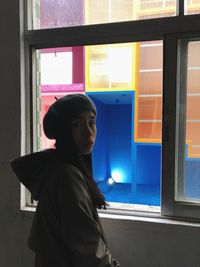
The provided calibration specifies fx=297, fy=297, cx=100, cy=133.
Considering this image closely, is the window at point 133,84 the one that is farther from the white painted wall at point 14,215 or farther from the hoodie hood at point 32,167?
the hoodie hood at point 32,167

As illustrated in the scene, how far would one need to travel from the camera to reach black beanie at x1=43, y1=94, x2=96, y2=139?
1.10 metres

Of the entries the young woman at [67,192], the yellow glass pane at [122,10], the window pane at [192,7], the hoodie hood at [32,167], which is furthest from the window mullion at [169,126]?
the hoodie hood at [32,167]

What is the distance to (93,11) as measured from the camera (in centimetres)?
162

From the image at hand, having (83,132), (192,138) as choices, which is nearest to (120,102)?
(192,138)

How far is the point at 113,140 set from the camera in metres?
1.67

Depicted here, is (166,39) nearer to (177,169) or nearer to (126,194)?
(177,169)

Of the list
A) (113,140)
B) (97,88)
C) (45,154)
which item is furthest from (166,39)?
(45,154)

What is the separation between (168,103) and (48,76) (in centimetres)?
74

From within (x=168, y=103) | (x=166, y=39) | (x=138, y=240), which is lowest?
(x=138, y=240)

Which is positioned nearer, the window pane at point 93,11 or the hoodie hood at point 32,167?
the hoodie hood at point 32,167

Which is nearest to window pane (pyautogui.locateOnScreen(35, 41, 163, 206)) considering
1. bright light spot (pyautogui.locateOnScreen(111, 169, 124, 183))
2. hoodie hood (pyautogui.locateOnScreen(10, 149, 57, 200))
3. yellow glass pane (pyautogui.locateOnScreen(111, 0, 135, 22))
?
bright light spot (pyautogui.locateOnScreen(111, 169, 124, 183))

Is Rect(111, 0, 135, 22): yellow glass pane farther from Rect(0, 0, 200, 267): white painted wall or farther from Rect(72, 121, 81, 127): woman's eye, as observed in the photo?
Rect(72, 121, 81, 127): woman's eye

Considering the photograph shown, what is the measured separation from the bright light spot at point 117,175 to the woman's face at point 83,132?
526 mm

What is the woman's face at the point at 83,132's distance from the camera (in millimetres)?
1135
